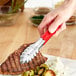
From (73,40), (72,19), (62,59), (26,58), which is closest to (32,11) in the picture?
(72,19)

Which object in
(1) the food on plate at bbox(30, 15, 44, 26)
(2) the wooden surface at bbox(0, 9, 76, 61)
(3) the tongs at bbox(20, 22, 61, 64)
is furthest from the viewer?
(1) the food on plate at bbox(30, 15, 44, 26)

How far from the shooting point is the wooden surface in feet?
5.23

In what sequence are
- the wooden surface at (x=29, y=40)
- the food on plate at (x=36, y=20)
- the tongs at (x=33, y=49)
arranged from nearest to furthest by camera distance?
the tongs at (x=33, y=49) < the wooden surface at (x=29, y=40) < the food on plate at (x=36, y=20)

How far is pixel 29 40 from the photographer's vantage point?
5.67 feet

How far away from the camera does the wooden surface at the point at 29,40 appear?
1.59 meters

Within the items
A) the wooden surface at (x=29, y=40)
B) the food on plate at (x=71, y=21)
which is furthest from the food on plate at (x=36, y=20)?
the food on plate at (x=71, y=21)

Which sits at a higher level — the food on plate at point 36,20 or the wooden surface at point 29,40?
the food on plate at point 36,20

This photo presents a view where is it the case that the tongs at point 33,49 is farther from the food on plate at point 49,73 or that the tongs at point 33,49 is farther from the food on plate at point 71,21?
the food on plate at point 71,21

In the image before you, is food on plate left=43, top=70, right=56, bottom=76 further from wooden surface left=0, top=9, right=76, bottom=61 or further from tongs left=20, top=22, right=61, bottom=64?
wooden surface left=0, top=9, right=76, bottom=61

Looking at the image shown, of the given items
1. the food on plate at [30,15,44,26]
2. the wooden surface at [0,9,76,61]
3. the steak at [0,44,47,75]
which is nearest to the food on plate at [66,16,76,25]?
the wooden surface at [0,9,76,61]

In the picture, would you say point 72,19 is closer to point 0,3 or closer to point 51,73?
point 0,3

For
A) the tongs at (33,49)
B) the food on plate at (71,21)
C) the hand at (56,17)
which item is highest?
the hand at (56,17)

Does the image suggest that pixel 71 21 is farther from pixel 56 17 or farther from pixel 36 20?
pixel 56 17

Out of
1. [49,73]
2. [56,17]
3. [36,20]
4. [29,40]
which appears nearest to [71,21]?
[36,20]
